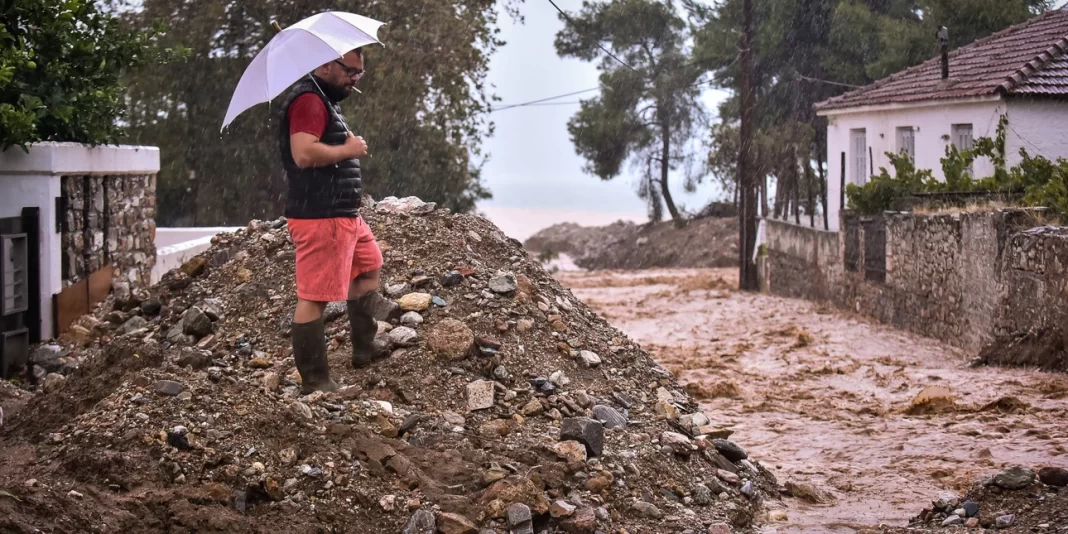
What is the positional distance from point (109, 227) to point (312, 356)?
4.59 metres

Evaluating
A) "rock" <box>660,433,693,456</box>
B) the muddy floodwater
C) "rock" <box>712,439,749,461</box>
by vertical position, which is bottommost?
the muddy floodwater

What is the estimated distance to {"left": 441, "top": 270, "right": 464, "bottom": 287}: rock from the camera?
6738 millimetres

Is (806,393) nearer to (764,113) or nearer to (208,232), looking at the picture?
(208,232)

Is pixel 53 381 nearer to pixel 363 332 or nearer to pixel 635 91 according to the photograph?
pixel 363 332

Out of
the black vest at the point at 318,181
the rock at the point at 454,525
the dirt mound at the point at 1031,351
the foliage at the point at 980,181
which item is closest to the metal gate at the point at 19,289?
the black vest at the point at 318,181

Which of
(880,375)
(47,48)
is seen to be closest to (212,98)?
(47,48)

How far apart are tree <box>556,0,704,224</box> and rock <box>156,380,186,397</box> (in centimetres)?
3001

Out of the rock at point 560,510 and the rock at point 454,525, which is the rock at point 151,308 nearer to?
the rock at point 454,525

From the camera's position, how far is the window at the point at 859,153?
2108cm

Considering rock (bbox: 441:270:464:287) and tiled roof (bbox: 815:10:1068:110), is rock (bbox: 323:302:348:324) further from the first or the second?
tiled roof (bbox: 815:10:1068:110)

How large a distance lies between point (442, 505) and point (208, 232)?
8513mm

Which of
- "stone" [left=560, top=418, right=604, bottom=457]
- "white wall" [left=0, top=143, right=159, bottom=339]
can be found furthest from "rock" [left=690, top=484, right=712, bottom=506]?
"white wall" [left=0, top=143, right=159, bottom=339]

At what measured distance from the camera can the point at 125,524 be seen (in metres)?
4.26

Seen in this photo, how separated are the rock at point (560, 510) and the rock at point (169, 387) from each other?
1.98 metres
